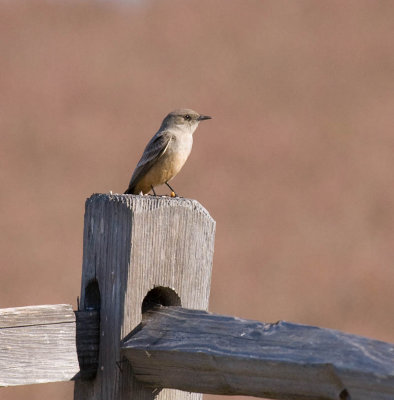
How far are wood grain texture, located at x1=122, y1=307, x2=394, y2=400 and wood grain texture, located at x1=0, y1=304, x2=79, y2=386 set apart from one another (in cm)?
19

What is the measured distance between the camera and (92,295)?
10.8ft

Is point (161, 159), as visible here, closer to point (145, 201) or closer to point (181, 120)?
point (181, 120)

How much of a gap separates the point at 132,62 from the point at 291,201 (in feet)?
35.2

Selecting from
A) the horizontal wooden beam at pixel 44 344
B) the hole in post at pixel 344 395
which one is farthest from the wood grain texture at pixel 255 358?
the horizontal wooden beam at pixel 44 344

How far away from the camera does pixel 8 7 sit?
112ft

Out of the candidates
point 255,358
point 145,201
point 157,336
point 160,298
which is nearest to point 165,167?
point 160,298

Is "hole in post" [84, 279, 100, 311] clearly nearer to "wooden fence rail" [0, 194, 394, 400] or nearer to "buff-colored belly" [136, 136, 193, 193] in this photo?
"wooden fence rail" [0, 194, 394, 400]

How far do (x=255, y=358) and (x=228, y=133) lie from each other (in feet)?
83.7

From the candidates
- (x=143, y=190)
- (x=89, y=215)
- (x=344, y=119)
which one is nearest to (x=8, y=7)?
(x=344, y=119)

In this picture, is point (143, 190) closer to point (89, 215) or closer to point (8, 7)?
point (89, 215)

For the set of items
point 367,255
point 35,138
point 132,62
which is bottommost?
point 367,255

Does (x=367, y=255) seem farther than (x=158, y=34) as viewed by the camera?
No

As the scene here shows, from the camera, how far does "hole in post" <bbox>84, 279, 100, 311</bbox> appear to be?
3.26 meters

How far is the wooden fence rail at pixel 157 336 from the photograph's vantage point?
2.59 metres
